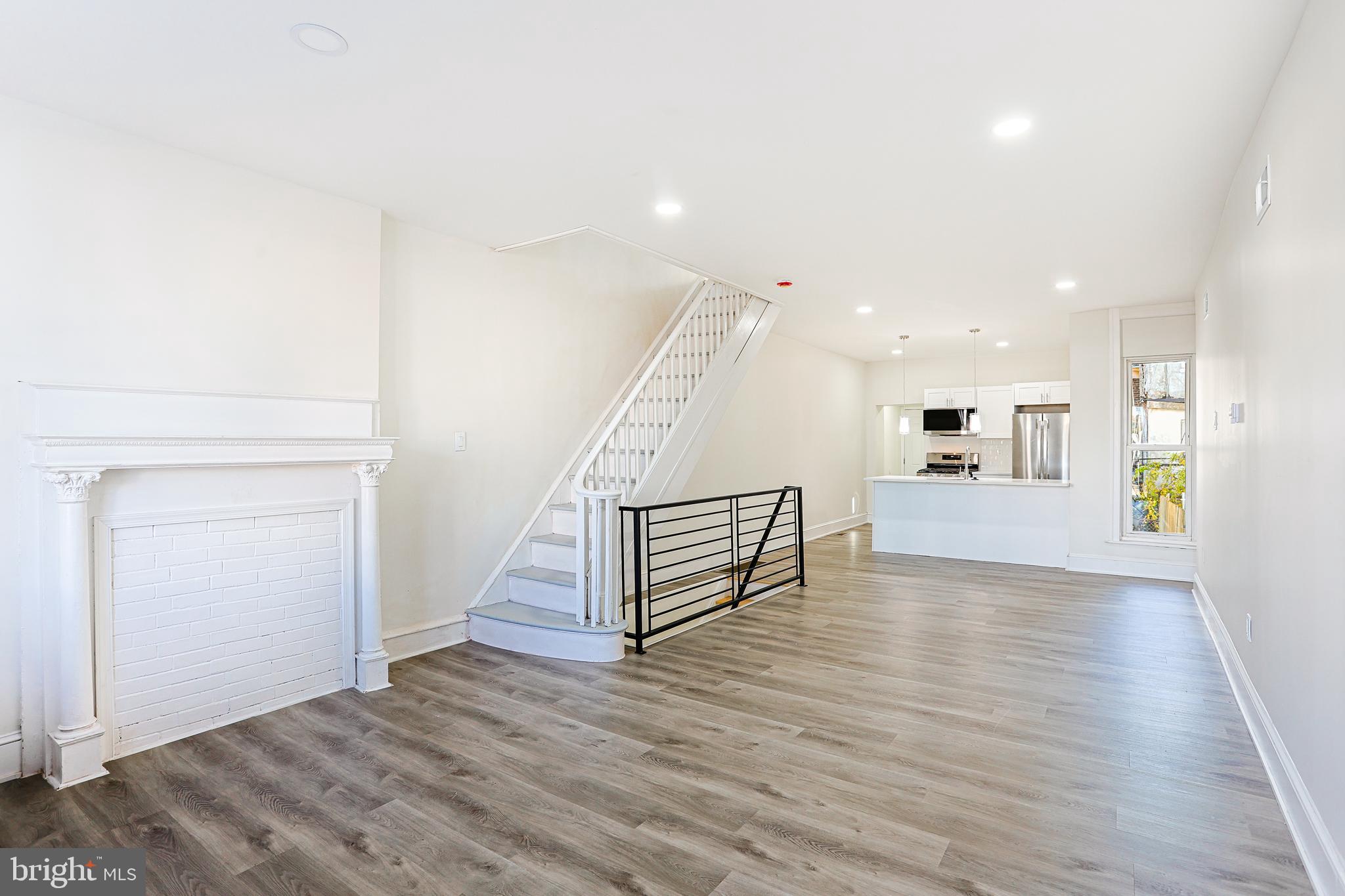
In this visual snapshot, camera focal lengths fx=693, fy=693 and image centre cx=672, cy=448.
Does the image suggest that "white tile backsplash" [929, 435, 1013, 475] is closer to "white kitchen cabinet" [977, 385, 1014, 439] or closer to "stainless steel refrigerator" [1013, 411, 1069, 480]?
"white kitchen cabinet" [977, 385, 1014, 439]

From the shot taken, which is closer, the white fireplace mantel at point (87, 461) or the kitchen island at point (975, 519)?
the white fireplace mantel at point (87, 461)

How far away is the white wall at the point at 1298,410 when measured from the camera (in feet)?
6.25

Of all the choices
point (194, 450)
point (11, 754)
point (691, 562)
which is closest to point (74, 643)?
point (11, 754)

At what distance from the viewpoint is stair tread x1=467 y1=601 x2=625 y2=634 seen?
426 cm

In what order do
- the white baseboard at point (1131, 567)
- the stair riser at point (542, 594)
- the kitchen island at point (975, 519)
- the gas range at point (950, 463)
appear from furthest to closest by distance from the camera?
1. the gas range at point (950, 463)
2. the kitchen island at point (975, 519)
3. the white baseboard at point (1131, 567)
4. the stair riser at point (542, 594)

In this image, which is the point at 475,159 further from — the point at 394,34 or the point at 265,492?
the point at 265,492

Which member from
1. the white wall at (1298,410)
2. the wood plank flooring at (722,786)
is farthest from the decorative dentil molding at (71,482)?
the white wall at (1298,410)

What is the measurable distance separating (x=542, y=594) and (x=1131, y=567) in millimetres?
5770

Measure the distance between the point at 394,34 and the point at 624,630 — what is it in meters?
3.34

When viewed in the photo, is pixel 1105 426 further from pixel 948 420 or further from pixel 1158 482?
pixel 948 420

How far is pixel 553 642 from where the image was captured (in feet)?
14.1

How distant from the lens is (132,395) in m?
2.95

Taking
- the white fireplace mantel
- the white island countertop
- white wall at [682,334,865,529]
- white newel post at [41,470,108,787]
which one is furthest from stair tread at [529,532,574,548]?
the white island countertop

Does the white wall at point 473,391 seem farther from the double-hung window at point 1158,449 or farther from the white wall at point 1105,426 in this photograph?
the double-hung window at point 1158,449
